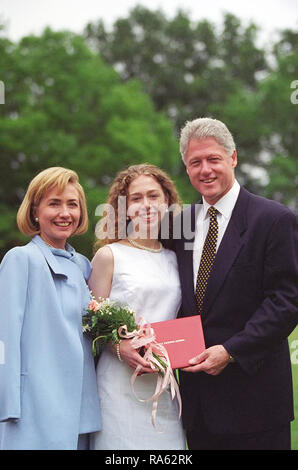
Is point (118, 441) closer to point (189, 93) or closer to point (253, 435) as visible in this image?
point (253, 435)

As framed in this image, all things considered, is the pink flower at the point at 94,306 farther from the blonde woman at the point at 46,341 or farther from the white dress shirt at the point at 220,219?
the white dress shirt at the point at 220,219

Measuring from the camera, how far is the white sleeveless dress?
3895mm

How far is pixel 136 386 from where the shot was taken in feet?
13.0

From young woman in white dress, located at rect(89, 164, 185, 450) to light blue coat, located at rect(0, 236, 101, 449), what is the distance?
186 mm

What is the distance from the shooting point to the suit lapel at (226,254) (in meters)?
3.89

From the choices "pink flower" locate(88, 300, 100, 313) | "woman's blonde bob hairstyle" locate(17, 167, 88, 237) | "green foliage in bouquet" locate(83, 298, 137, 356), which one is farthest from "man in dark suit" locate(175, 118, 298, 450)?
"woman's blonde bob hairstyle" locate(17, 167, 88, 237)

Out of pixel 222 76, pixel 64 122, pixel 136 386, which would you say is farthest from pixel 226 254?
pixel 222 76

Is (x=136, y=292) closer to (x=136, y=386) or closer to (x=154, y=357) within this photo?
(x=154, y=357)

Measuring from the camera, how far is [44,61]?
2392 cm

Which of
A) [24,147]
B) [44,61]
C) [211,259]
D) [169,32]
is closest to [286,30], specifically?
[169,32]

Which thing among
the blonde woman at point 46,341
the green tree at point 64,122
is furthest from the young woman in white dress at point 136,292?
the green tree at point 64,122

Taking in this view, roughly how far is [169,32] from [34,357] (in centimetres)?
3459

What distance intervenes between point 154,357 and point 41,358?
27.8 inches

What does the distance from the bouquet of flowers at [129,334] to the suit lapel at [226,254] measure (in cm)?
46
